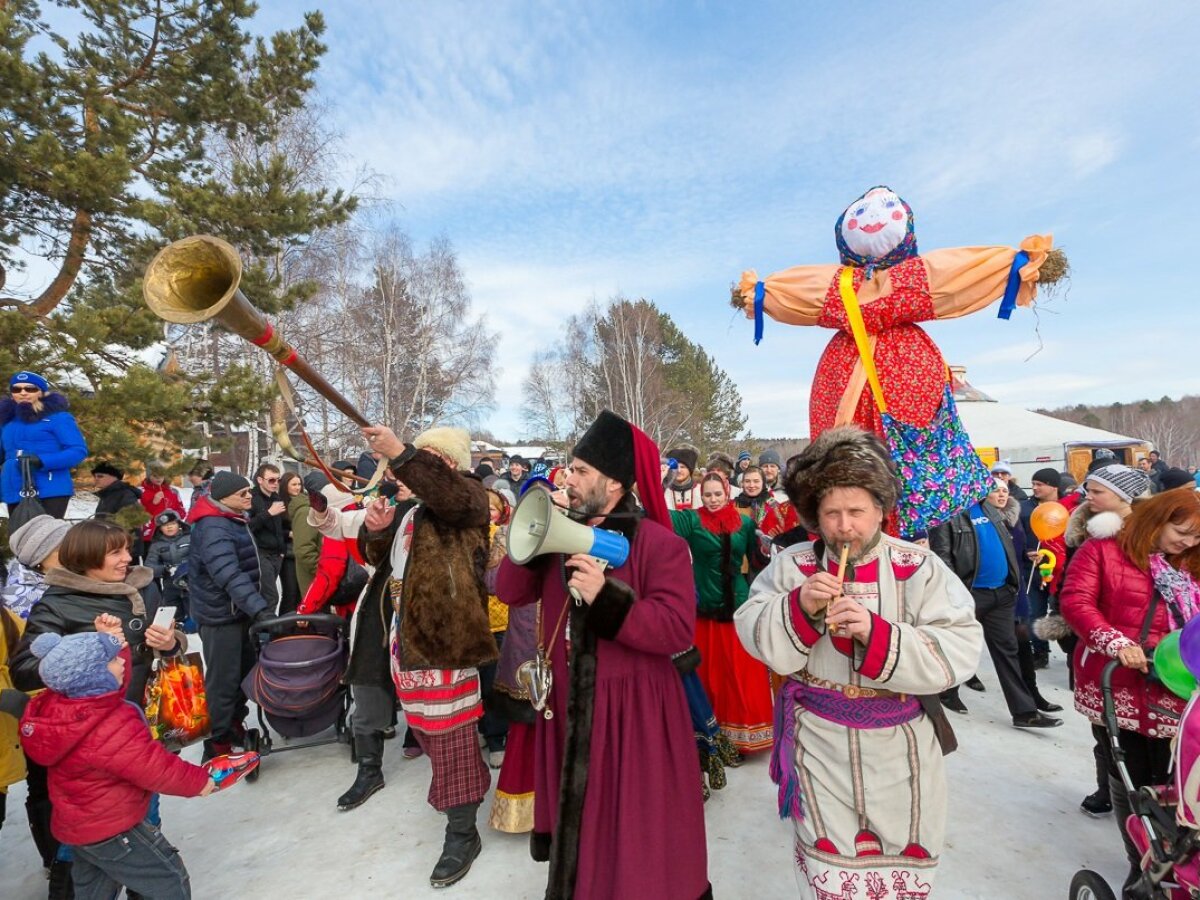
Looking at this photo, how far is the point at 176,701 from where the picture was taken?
12.2 ft

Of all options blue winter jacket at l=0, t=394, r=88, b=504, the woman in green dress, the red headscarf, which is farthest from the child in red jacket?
blue winter jacket at l=0, t=394, r=88, b=504

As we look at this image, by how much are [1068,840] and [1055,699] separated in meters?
2.41

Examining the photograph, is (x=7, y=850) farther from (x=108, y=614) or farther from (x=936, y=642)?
(x=936, y=642)

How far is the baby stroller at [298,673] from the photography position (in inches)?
162

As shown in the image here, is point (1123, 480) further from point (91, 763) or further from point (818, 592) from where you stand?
point (91, 763)

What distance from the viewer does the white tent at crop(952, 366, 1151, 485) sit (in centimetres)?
2260

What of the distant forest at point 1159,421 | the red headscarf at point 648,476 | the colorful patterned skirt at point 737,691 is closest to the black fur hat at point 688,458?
the colorful patterned skirt at point 737,691

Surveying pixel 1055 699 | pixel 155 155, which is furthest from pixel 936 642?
pixel 155 155

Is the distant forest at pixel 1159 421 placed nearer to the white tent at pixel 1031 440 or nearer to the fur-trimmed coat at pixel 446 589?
the white tent at pixel 1031 440

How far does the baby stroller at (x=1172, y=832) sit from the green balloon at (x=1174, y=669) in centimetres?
9

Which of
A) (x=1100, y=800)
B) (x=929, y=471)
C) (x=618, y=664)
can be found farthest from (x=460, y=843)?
(x=1100, y=800)

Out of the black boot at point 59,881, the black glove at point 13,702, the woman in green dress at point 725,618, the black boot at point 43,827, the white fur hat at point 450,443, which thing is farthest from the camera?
the woman in green dress at point 725,618

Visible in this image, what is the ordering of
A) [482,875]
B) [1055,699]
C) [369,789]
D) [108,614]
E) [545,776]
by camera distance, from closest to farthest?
[545,776] → [108,614] → [482,875] → [369,789] → [1055,699]

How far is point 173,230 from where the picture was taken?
7492 millimetres
